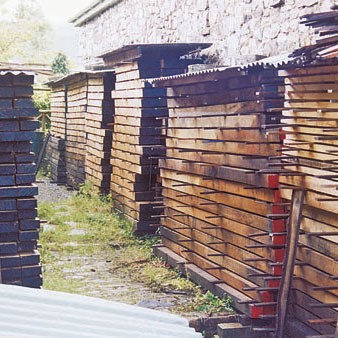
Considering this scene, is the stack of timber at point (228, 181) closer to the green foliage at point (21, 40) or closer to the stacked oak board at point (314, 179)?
the stacked oak board at point (314, 179)

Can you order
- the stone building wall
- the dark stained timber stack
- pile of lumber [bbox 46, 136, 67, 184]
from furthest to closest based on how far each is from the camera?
pile of lumber [bbox 46, 136, 67, 184]
the dark stained timber stack
the stone building wall

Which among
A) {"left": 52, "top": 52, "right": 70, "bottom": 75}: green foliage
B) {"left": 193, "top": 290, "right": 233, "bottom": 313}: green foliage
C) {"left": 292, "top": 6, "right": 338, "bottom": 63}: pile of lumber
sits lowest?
{"left": 193, "top": 290, "right": 233, "bottom": 313}: green foliage

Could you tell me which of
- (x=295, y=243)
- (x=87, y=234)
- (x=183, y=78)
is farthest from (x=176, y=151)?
(x=295, y=243)

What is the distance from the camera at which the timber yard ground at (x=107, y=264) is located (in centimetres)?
828

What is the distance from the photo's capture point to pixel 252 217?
7.63 meters

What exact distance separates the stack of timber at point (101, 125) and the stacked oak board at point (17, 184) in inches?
245

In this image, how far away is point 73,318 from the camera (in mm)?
4547

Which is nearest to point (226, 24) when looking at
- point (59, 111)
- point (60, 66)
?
point (59, 111)

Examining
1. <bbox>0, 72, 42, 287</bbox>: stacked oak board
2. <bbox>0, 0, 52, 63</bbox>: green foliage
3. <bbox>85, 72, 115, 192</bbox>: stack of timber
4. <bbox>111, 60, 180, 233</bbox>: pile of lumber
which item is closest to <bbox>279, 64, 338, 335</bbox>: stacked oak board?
<bbox>0, 72, 42, 287</bbox>: stacked oak board

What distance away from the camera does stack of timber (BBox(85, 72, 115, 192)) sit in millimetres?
14594

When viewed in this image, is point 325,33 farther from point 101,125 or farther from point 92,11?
point 92,11

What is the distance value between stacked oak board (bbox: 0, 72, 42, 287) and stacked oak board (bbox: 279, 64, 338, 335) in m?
2.67

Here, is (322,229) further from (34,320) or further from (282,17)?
(282,17)

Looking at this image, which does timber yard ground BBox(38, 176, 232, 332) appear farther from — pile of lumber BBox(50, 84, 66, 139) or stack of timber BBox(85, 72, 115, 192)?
pile of lumber BBox(50, 84, 66, 139)
